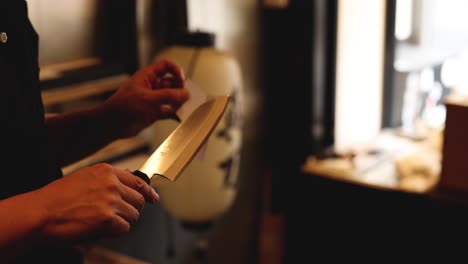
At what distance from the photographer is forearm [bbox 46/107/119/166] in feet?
4.06

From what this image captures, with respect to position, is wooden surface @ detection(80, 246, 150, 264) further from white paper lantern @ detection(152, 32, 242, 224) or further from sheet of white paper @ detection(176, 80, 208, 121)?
sheet of white paper @ detection(176, 80, 208, 121)

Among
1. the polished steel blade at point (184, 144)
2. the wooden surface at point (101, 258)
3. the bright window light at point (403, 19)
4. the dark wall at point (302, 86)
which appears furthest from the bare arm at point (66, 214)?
the bright window light at point (403, 19)

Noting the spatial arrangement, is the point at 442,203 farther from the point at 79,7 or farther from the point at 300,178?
the point at 79,7

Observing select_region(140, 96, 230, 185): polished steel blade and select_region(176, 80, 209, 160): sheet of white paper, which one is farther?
select_region(176, 80, 209, 160): sheet of white paper

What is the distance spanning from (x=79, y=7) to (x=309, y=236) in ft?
3.62

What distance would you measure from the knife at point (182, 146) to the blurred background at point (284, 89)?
75 centimetres

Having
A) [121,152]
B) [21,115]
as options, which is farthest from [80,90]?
[21,115]

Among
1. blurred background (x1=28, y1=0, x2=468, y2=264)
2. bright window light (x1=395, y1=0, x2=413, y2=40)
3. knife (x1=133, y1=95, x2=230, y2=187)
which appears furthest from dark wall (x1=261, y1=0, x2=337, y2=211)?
knife (x1=133, y1=95, x2=230, y2=187)

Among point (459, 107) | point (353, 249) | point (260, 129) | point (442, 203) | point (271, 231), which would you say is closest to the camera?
point (459, 107)

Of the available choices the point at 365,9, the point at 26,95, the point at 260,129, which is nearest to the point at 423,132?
the point at 365,9

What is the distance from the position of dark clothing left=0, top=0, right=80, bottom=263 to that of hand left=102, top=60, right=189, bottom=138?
0.18 metres

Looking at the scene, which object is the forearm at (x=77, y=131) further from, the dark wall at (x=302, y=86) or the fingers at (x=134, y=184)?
the dark wall at (x=302, y=86)

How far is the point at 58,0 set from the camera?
6.20ft

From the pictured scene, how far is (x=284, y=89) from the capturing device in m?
2.32
